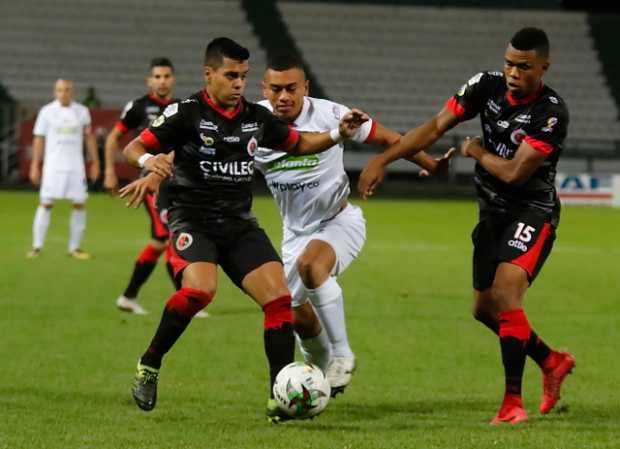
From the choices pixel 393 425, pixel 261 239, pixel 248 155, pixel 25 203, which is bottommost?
pixel 25 203

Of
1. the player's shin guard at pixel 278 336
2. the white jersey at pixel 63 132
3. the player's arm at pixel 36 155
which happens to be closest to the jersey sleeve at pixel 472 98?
the player's shin guard at pixel 278 336

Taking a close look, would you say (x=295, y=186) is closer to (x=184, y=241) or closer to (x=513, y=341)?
(x=184, y=241)

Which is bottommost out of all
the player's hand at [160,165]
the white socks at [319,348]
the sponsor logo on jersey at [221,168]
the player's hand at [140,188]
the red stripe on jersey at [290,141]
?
the white socks at [319,348]

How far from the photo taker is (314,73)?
127 feet

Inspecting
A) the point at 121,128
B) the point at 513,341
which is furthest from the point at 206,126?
the point at 121,128

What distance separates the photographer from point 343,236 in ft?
26.7

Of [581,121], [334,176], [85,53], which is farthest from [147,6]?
[334,176]

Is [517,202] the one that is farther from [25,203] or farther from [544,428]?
[25,203]

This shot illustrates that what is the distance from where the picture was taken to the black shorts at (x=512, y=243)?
22.7 feet

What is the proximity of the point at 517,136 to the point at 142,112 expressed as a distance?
550 centimetres

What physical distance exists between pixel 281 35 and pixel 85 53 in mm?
6150

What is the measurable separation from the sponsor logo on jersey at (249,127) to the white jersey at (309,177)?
832mm

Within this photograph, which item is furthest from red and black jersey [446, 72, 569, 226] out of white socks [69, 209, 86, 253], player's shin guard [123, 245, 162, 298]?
white socks [69, 209, 86, 253]

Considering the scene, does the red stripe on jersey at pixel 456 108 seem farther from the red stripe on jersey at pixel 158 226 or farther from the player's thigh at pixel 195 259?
the red stripe on jersey at pixel 158 226
